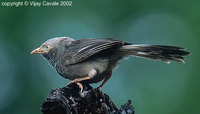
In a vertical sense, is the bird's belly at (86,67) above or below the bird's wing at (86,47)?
below

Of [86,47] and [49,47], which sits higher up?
[86,47]

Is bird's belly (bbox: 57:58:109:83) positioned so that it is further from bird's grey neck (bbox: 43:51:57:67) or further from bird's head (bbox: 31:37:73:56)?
bird's head (bbox: 31:37:73:56)

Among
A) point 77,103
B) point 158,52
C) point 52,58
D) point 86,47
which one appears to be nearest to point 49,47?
point 52,58

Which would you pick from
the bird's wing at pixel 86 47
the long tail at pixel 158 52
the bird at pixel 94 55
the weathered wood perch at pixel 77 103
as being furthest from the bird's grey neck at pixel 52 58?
the long tail at pixel 158 52

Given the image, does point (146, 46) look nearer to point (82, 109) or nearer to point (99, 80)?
point (99, 80)

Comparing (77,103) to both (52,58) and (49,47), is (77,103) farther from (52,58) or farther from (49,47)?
(49,47)

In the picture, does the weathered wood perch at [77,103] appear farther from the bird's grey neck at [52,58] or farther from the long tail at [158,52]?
the bird's grey neck at [52,58]
